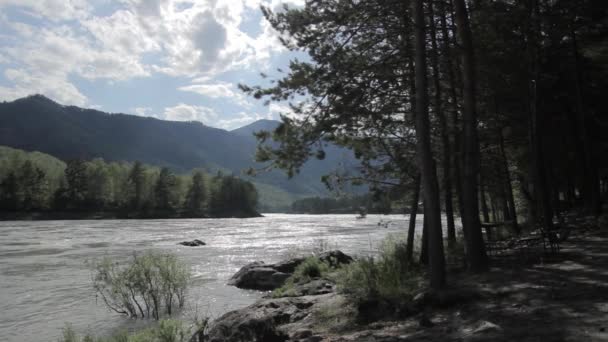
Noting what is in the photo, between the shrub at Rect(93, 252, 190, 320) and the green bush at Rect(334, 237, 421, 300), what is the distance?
542 cm

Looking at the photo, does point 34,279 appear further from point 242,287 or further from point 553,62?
point 553,62

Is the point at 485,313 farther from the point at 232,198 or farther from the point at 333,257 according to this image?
the point at 232,198

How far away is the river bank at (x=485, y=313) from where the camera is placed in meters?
6.25

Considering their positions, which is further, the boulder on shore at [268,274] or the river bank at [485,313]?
the boulder on shore at [268,274]

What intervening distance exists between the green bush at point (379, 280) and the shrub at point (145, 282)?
17.8ft

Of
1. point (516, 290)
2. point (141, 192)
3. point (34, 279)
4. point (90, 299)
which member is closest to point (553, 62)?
point (516, 290)

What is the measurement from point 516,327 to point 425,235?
7.87m

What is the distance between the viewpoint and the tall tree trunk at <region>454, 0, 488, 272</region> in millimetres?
10945

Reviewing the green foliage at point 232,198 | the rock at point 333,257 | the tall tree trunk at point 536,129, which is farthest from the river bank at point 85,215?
the tall tree trunk at point 536,129

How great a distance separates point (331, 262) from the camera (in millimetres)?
18391

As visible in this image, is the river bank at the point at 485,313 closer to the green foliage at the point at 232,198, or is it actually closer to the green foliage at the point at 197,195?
the green foliage at the point at 197,195

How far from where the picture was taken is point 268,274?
64.1ft

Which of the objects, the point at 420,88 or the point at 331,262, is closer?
the point at 420,88

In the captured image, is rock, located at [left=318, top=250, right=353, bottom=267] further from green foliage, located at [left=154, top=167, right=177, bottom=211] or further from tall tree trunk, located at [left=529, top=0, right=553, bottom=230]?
green foliage, located at [left=154, top=167, right=177, bottom=211]
